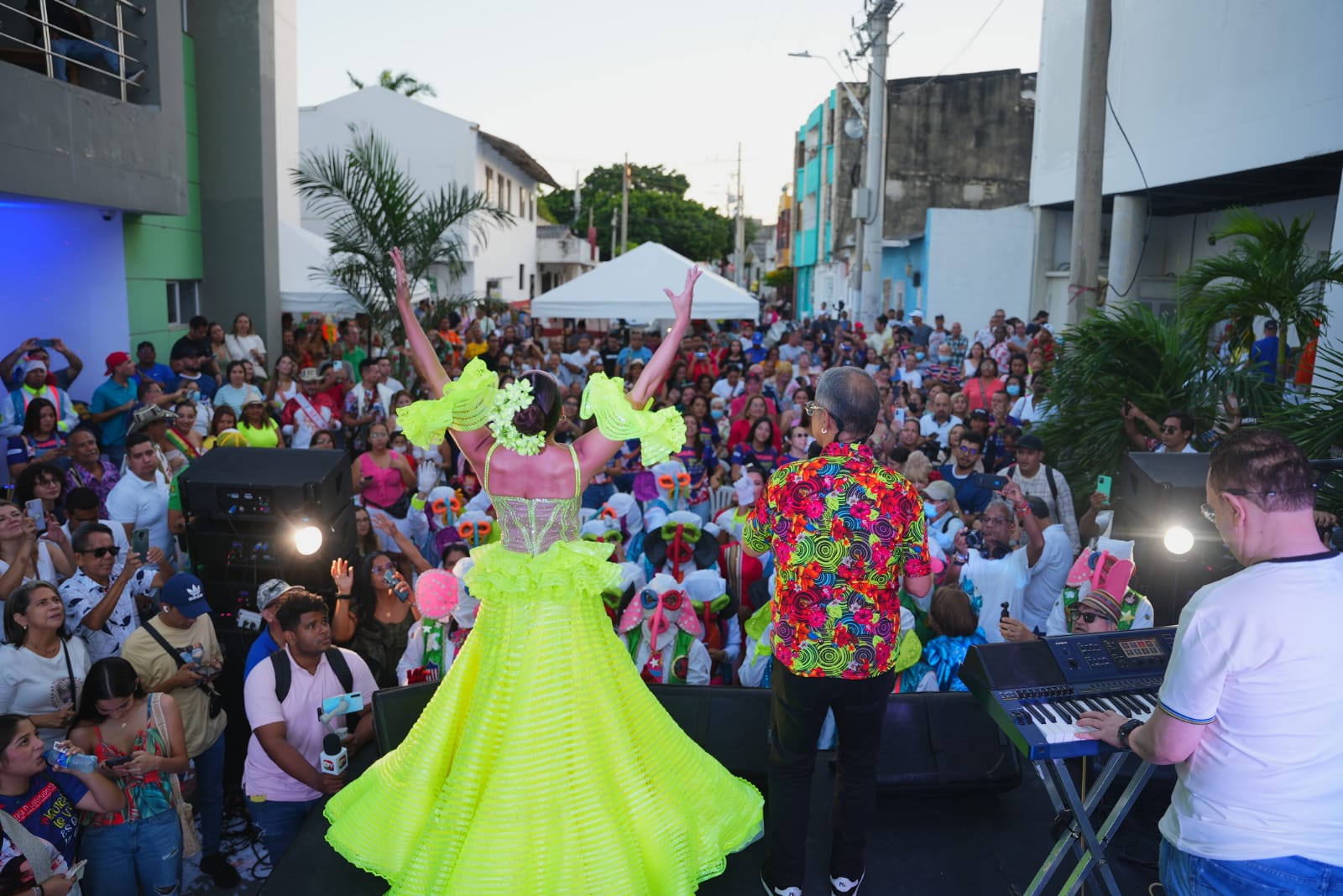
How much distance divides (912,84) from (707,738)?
25.2 m

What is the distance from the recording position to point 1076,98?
49.0 feet

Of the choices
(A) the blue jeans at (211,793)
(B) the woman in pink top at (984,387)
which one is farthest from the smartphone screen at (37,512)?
(B) the woman in pink top at (984,387)

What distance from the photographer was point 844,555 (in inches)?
124

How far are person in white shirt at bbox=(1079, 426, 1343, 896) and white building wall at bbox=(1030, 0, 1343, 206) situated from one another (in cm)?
817

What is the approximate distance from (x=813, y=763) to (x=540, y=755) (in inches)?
34.6

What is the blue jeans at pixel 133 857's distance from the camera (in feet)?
12.6

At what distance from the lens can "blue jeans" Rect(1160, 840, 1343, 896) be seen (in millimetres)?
2287

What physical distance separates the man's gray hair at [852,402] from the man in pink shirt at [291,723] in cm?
225

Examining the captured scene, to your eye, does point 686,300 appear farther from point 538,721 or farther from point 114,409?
point 114,409

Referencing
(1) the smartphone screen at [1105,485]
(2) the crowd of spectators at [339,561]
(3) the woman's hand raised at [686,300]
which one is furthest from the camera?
(1) the smartphone screen at [1105,485]

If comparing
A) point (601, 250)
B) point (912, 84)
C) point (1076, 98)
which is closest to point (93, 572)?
point (1076, 98)

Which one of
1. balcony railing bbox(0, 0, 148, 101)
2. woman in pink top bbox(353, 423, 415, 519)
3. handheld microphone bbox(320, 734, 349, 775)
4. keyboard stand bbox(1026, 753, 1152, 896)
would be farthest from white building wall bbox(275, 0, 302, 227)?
keyboard stand bbox(1026, 753, 1152, 896)

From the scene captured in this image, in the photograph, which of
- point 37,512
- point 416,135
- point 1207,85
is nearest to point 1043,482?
point 37,512

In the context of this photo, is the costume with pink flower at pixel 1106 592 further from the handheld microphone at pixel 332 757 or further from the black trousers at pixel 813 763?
the handheld microphone at pixel 332 757
